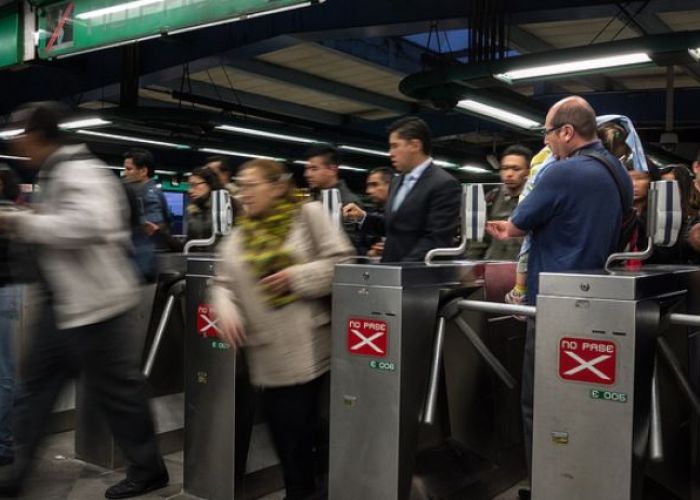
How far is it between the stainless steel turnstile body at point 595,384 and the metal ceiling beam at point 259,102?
7.09m

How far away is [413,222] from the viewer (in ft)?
8.45

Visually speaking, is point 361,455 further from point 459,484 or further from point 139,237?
point 139,237

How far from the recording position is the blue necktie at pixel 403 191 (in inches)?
104

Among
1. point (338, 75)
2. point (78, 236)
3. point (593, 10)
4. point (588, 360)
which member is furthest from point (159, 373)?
point (338, 75)

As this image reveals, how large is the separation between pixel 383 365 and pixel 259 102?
8.48 m

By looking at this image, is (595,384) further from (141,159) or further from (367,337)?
(141,159)

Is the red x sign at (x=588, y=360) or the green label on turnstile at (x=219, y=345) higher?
the red x sign at (x=588, y=360)

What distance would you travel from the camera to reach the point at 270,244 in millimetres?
2104

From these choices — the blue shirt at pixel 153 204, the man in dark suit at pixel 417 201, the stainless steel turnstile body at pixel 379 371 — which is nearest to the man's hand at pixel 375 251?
the man in dark suit at pixel 417 201

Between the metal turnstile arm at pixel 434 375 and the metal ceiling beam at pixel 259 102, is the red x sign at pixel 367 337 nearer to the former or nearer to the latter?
the metal turnstile arm at pixel 434 375

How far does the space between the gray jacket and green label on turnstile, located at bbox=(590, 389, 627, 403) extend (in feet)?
4.39

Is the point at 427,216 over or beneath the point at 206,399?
over

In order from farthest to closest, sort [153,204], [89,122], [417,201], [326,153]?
[89,122] < [153,204] < [326,153] < [417,201]

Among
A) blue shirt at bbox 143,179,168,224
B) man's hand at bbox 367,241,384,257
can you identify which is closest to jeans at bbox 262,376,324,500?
man's hand at bbox 367,241,384,257
